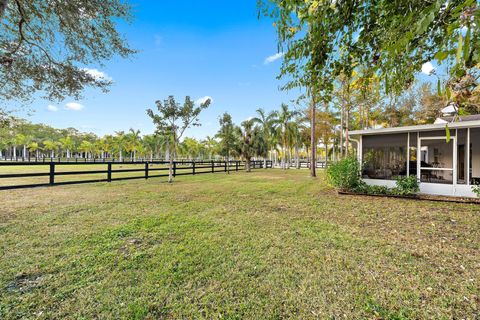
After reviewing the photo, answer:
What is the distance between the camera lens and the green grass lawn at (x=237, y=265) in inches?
75.6

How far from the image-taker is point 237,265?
8.70 feet

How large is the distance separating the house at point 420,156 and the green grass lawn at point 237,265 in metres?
2.55

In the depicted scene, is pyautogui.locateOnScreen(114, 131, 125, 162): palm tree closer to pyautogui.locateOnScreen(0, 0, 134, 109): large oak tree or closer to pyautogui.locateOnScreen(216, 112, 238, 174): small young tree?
pyautogui.locateOnScreen(216, 112, 238, 174): small young tree

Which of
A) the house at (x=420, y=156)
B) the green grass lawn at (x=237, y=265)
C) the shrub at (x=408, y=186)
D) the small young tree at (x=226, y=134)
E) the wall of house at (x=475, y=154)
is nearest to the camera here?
the green grass lawn at (x=237, y=265)

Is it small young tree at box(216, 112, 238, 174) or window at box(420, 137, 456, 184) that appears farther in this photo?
small young tree at box(216, 112, 238, 174)

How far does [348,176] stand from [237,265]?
7052mm

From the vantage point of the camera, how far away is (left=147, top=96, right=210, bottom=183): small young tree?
1087 centimetres

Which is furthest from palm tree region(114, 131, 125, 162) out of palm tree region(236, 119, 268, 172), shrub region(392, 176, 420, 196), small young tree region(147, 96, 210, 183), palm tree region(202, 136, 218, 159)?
shrub region(392, 176, 420, 196)

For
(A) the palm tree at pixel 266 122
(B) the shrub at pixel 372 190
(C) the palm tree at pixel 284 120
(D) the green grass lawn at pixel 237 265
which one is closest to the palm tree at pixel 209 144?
(A) the palm tree at pixel 266 122

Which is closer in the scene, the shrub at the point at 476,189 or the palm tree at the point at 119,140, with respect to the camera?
the shrub at the point at 476,189

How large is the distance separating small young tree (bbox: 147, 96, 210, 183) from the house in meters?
8.03

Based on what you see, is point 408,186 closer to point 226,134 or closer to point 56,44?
point 56,44

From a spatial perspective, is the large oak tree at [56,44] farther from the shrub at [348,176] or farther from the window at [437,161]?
the window at [437,161]

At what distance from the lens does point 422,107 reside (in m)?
17.6
